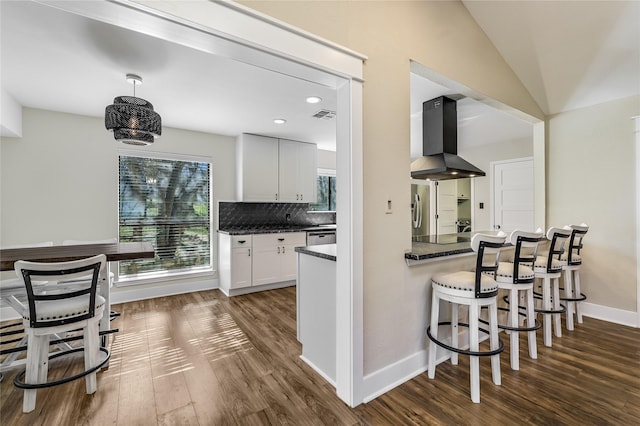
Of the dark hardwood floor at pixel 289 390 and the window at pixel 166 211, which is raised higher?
the window at pixel 166 211

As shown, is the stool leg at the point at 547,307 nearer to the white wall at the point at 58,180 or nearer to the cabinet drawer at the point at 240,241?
the cabinet drawer at the point at 240,241

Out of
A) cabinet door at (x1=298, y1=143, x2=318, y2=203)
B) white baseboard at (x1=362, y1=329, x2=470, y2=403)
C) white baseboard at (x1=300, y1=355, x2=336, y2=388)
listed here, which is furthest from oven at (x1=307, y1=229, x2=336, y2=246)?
white baseboard at (x1=362, y1=329, x2=470, y2=403)

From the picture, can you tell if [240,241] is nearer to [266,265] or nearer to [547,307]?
→ [266,265]

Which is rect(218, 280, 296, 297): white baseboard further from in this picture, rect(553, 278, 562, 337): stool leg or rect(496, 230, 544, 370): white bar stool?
rect(553, 278, 562, 337): stool leg

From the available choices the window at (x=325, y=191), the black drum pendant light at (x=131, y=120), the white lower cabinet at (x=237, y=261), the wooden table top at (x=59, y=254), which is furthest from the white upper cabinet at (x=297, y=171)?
the wooden table top at (x=59, y=254)

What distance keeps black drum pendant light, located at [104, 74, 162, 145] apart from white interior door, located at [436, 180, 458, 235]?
5.56 m

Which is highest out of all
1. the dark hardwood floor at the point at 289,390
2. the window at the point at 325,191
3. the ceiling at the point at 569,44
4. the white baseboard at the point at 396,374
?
the ceiling at the point at 569,44

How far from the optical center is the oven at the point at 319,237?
4682 millimetres

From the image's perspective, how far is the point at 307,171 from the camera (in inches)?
202

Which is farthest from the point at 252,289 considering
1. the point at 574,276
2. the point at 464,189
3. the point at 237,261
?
the point at 464,189

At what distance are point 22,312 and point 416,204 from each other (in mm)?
6179

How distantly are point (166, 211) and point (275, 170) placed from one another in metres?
1.78

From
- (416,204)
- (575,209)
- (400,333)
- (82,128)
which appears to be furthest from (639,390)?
(82,128)

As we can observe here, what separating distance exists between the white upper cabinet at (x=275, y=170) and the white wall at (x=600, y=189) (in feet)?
11.4
